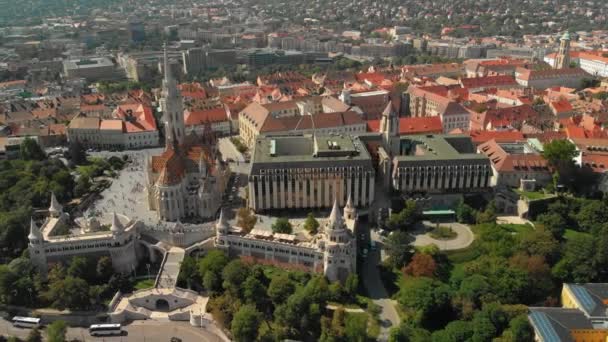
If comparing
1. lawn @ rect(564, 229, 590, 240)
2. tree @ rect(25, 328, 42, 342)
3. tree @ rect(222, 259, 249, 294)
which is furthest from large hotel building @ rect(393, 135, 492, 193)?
tree @ rect(25, 328, 42, 342)

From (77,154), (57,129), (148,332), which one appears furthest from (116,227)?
(57,129)

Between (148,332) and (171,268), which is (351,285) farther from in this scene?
(148,332)

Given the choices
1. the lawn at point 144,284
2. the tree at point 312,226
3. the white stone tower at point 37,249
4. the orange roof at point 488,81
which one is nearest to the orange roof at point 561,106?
the orange roof at point 488,81

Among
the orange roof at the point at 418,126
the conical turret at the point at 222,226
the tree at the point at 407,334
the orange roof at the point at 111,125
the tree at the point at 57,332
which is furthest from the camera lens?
the orange roof at the point at 111,125

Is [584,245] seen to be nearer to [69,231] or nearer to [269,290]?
[269,290]

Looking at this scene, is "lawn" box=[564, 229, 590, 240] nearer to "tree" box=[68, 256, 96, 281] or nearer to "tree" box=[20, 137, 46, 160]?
"tree" box=[68, 256, 96, 281]

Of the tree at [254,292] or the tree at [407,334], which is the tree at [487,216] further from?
the tree at [254,292]
